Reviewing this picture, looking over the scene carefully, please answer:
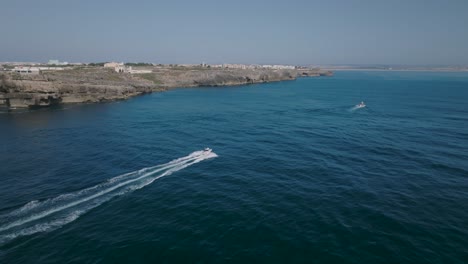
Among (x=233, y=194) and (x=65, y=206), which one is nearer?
(x=65, y=206)

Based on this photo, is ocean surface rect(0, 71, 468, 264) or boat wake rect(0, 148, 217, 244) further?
boat wake rect(0, 148, 217, 244)

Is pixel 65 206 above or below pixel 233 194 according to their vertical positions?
above

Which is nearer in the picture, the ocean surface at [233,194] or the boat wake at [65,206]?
the ocean surface at [233,194]

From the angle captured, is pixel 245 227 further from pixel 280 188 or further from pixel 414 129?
pixel 414 129
